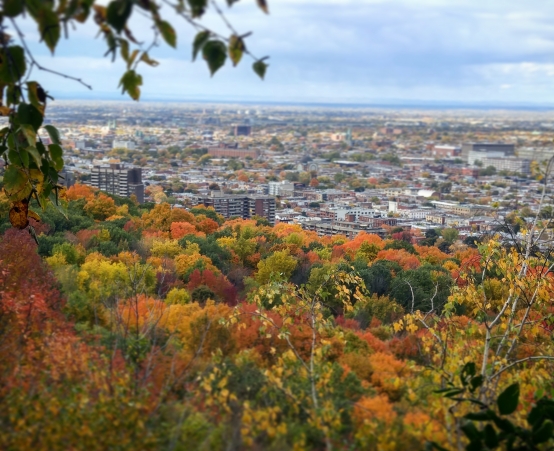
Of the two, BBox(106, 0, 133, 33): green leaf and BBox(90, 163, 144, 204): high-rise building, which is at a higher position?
BBox(106, 0, 133, 33): green leaf

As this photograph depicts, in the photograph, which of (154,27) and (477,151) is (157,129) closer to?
(477,151)

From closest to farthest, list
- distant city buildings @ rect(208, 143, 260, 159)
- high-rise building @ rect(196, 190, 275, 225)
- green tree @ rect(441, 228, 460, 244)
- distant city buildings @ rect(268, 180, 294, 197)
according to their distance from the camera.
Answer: green tree @ rect(441, 228, 460, 244) → high-rise building @ rect(196, 190, 275, 225) → distant city buildings @ rect(268, 180, 294, 197) → distant city buildings @ rect(208, 143, 260, 159)

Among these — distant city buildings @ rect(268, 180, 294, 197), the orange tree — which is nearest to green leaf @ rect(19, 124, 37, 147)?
the orange tree

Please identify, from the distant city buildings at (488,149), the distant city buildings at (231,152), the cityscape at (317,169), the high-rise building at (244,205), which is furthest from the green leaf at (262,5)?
the distant city buildings at (488,149)

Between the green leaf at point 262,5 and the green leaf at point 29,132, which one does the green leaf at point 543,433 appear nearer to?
the green leaf at point 262,5

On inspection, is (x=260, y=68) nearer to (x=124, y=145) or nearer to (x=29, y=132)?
(x=29, y=132)

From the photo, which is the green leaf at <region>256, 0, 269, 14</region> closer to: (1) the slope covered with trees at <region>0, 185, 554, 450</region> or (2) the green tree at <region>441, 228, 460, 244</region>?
A: (1) the slope covered with trees at <region>0, 185, 554, 450</region>

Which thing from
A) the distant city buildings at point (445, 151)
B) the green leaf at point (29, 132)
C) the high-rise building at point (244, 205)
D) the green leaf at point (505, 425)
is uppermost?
the green leaf at point (29, 132)

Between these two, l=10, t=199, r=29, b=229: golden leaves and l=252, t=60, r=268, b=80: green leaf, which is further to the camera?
l=10, t=199, r=29, b=229: golden leaves
